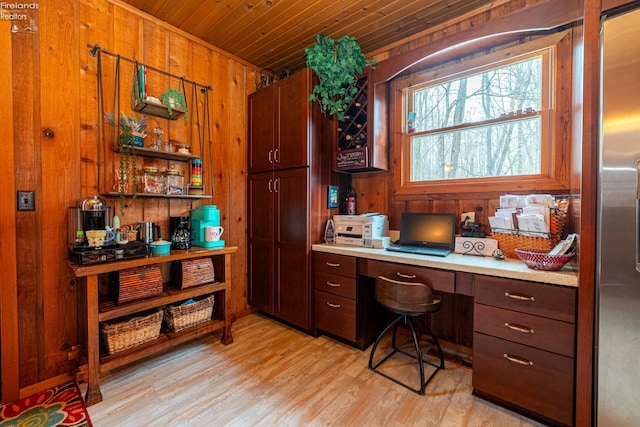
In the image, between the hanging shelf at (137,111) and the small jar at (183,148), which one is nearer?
the hanging shelf at (137,111)

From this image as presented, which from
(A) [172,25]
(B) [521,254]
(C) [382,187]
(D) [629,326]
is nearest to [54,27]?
(A) [172,25]

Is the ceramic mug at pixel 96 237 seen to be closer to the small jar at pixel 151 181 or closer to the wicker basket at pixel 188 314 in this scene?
the small jar at pixel 151 181

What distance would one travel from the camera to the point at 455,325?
2.24 metres

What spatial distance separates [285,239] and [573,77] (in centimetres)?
241

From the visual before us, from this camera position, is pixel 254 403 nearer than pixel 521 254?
No

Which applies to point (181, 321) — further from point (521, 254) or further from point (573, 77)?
point (573, 77)

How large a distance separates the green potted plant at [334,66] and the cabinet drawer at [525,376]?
2055mm

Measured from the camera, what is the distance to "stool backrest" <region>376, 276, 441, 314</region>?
170 centimetres

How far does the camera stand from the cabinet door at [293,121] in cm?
243

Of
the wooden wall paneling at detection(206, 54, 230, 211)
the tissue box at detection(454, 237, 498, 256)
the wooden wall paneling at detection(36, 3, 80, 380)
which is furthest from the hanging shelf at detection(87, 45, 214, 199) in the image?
the tissue box at detection(454, 237, 498, 256)

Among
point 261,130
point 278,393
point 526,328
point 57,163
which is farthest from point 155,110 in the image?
point 526,328

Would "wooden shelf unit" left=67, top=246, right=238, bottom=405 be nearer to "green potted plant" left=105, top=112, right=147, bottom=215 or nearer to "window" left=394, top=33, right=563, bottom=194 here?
"green potted plant" left=105, top=112, right=147, bottom=215

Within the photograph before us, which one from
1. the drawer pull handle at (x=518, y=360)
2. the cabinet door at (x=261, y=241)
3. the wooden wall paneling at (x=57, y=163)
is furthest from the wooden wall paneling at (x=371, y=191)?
the wooden wall paneling at (x=57, y=163)

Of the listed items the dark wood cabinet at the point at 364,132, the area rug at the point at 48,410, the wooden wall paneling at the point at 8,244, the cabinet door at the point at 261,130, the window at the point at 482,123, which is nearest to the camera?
the area rug at the point at 48,410
